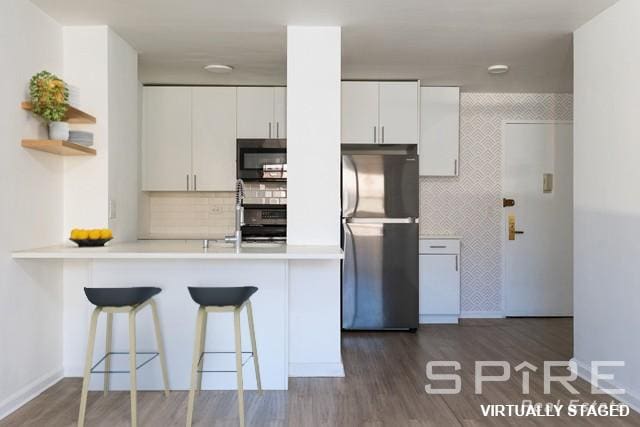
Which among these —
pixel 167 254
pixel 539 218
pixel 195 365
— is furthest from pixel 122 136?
pixel 539 218

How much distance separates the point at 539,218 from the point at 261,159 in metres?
3.08

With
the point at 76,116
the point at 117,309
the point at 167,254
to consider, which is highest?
the point at 76,116

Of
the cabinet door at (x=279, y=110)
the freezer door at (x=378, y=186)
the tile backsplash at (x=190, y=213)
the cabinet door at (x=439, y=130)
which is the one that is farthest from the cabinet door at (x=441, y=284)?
the tile backsplash at (x=190, y=213)

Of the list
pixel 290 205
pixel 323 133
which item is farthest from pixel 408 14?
pixel 290 205

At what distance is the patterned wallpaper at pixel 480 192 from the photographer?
5125 millimetres

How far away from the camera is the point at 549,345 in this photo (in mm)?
4062

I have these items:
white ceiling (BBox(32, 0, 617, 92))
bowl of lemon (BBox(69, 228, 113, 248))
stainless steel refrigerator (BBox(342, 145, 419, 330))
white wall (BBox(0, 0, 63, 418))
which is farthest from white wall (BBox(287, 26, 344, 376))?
white wall (BBox(0, 0, 63, 418))

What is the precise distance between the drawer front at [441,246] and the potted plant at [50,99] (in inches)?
133

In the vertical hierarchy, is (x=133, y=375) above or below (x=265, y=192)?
below

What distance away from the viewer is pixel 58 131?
293 cm

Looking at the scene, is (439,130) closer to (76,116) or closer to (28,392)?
(76,116)

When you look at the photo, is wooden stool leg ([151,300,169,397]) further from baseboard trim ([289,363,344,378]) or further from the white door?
the white door

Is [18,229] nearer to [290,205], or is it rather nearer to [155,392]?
[155,392]

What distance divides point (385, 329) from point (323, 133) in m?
2.14
